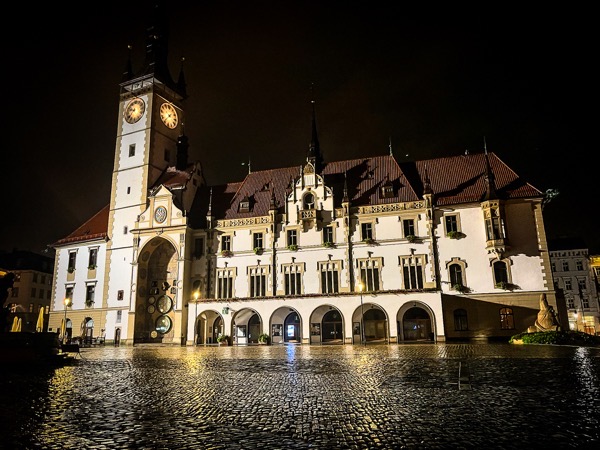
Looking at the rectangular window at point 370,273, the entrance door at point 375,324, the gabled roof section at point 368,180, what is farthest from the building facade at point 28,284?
the rectangular window at point 370,273

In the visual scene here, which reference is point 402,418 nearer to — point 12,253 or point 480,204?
point 480,204

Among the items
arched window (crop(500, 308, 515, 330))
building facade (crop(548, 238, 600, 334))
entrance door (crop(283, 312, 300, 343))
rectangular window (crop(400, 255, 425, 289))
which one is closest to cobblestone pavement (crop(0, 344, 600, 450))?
arched window (crop(500, 308, 515, 330))

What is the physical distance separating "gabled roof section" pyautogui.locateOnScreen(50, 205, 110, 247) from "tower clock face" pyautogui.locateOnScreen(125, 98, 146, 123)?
1328 cm

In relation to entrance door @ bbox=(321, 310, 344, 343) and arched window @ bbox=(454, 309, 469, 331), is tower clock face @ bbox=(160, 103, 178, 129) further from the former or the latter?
arched window @ bbox=(454, 309, 469, 331)

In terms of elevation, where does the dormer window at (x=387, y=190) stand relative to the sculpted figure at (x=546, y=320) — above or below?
above

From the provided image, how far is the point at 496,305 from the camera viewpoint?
39.1 metres

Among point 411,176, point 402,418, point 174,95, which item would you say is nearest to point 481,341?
point 411,176

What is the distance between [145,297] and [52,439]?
45.8 metres

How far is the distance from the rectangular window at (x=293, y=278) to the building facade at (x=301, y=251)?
0.48 feet

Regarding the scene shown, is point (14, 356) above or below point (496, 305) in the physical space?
below

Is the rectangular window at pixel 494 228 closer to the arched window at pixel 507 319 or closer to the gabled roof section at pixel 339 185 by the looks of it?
the arched window at pixel 507 319

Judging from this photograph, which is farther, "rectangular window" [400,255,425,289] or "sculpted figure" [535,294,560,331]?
"rectangular window" [400,255,425,289]

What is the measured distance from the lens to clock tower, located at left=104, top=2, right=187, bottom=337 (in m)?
51.4

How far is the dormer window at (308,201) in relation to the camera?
152 feet
